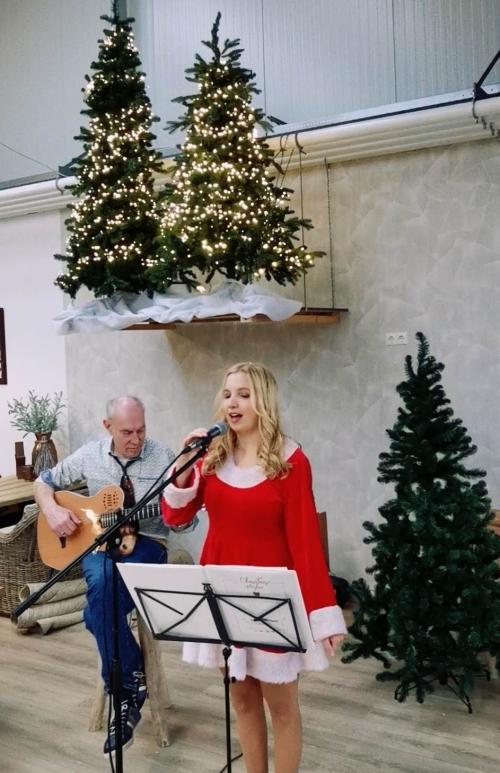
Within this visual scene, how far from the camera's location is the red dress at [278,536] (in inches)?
104

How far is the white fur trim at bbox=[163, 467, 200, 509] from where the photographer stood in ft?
9.07

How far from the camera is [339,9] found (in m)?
5.59

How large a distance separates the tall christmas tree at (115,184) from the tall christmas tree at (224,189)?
20.0 inches

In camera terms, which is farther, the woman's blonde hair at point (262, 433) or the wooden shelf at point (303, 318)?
the wooden shelf at point (303, 318)

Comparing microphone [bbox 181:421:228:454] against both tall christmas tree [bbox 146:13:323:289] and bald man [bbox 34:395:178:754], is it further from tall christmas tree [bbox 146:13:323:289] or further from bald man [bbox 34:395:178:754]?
tall christmas tree [bbox 146:13:323:289]

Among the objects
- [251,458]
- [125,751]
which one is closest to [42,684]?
[125,751]

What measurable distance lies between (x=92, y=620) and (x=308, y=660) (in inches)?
50.4

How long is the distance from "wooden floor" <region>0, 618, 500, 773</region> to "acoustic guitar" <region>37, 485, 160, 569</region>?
744mm

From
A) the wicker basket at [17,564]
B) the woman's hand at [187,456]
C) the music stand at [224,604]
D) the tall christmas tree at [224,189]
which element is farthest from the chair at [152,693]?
the tall christmas tree at [224,189]

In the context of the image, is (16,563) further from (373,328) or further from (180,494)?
(180,494)

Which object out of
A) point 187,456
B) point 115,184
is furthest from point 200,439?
Result: point 115,184

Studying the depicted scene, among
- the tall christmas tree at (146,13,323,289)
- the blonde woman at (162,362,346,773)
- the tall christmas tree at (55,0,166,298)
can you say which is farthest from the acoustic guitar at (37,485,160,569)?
the tall christmas tree at (55,0,166,298)

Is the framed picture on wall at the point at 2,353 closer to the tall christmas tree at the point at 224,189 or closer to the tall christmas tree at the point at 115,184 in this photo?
the tall christmas tree at the point at 115,184

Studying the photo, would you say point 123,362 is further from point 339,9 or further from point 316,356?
point 339,9
